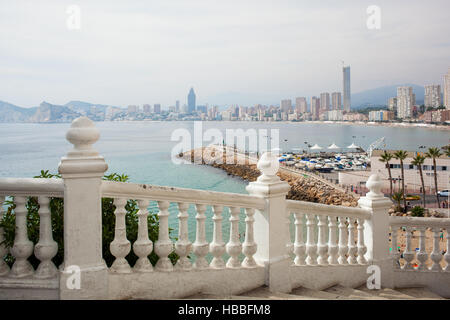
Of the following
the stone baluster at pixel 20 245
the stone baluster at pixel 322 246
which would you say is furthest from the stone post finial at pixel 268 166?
the stone baluster at pixel 20 245

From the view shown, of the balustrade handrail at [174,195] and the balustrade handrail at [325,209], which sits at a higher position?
the balustrade handrail at [174,195]

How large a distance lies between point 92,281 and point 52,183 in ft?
2.37

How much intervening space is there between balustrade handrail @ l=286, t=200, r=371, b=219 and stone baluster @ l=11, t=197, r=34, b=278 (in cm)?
235

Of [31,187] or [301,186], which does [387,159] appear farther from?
[31,187]

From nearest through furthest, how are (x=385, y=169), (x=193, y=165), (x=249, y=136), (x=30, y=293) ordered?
(x=30, y=293) < (x=385, y=169) < (x=193, y=165) < (x=249, y=136)

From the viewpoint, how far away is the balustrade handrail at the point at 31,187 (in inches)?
109

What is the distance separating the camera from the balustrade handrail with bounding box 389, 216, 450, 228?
5.16 metres

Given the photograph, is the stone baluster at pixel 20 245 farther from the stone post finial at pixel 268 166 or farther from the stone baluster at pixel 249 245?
the stone post finial at pixel 268 166

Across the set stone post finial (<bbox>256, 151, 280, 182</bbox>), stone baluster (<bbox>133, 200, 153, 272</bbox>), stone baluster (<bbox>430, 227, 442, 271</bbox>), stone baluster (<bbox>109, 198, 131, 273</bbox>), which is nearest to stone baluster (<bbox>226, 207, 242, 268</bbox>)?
stone post finial (<bbox>256, 151, 280, 182</bbox>)

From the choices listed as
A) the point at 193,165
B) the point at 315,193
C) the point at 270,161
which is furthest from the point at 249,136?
the point at 270,161

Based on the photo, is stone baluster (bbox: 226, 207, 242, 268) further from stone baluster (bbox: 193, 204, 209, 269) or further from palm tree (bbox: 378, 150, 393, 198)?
palm tree (bbox: 378, 150, 393, 198)

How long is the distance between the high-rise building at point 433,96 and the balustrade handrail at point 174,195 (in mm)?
208534
